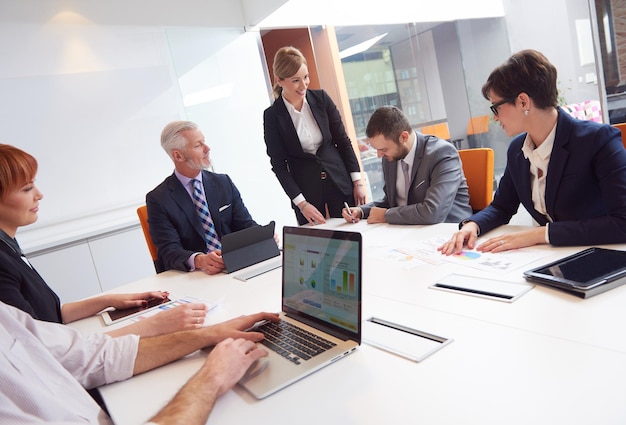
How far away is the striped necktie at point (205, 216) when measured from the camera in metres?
2.58

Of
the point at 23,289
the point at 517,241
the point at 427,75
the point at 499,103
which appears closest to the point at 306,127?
the point at 499,103

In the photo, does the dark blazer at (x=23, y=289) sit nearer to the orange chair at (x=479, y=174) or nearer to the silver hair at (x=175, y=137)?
the silver hair at (x=175, y=137)

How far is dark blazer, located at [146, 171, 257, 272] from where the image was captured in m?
2.44

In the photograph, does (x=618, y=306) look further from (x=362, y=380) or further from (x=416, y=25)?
(x=416, y=25)

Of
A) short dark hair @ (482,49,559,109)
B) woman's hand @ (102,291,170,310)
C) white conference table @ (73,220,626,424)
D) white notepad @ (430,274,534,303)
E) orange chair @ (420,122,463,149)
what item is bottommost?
white conference table @ (73,220,626,424)

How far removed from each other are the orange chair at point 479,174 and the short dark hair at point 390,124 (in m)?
0.39

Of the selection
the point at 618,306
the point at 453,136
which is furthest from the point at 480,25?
the point at 618,306

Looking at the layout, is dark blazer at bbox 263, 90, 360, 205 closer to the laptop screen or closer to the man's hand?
the man's hand

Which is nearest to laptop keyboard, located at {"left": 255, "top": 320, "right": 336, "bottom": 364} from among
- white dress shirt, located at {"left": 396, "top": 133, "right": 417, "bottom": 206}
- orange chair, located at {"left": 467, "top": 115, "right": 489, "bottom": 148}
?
white dress shirt, located at {"left": 396, "top": 133, "right": 417, "bottom": 206}

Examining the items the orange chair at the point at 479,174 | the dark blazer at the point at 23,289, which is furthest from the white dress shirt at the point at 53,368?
the orange chair at the point at 479,174

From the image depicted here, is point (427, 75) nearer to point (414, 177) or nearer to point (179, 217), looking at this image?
point (414, 177)

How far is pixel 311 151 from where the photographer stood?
3.09m

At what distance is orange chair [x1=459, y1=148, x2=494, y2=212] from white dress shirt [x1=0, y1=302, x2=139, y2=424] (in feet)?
6.32

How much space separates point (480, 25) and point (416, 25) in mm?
873
